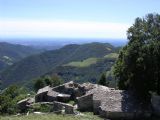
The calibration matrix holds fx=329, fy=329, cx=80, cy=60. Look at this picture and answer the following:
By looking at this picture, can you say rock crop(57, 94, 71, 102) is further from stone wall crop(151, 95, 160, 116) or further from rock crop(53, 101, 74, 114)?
stone wall crop(151, 95, 160, 116)

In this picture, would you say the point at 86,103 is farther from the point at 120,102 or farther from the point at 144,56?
the point at 144,56

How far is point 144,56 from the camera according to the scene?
42.4 meters

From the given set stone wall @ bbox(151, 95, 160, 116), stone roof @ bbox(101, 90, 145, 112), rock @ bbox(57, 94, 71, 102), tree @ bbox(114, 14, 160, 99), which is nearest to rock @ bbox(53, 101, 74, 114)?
stone roof @ bbox(101, 90, 145, 112)

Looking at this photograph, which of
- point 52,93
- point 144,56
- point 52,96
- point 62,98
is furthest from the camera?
point 52,93

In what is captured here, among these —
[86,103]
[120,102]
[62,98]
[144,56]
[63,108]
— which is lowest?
[62,98]

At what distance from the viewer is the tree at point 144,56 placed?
42.4 metres

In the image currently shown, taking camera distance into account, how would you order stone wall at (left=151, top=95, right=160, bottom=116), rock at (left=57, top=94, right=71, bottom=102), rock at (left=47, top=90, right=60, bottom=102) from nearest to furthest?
stone wall at (left=151, top=95, right=160, bottom=116) → rock at (left=57, top=94, right=71, bottom=102) → rock at (left=47, top=90, right=60, bottom=102)

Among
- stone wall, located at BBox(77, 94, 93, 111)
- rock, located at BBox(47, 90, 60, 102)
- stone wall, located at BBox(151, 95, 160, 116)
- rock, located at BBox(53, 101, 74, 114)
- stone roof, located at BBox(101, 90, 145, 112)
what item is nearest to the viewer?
stone wall, located at BBox(151, 95, 160, 116)

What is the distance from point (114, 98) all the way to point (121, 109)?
124 inches

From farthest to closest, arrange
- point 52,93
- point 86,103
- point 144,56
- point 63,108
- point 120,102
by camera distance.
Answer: point 52,93, point 86,103, point 63,108, point 144,56, point 120,102

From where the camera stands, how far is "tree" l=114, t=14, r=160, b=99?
139 ft

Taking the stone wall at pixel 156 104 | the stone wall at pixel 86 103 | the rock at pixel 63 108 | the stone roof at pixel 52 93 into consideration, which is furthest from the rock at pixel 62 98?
the stone wall at pixel 156 104

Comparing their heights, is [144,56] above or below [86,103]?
above

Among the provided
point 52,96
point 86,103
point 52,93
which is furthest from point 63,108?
point 52,93
